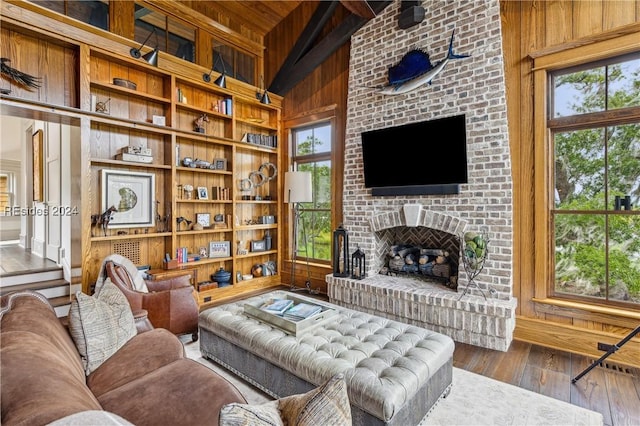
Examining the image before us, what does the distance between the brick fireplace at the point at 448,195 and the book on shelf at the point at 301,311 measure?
4.57 ft

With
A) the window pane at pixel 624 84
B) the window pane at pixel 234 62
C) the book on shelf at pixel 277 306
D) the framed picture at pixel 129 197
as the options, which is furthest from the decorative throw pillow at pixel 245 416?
the window pane at pixel 234 62

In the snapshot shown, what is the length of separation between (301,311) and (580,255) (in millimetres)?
2862

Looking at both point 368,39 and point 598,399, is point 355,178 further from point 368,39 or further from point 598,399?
point 598,399

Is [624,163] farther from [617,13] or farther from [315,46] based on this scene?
[315,46]

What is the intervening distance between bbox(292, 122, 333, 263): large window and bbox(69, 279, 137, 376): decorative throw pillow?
334cm

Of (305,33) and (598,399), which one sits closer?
(598,399)

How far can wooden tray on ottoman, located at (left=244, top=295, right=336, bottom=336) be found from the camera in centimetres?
235

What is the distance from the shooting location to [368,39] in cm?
447

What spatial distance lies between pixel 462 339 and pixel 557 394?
1005mm

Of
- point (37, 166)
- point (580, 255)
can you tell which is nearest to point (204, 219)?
point (37, 166)

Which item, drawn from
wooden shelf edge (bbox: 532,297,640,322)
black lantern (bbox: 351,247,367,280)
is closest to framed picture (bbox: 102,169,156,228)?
black lantern (bbox: 351,247,367,280)

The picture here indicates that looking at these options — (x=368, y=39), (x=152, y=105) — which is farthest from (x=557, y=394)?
(x=152, y=105)

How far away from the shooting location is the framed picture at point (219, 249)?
4867 mm

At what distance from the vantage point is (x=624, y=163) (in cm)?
297
